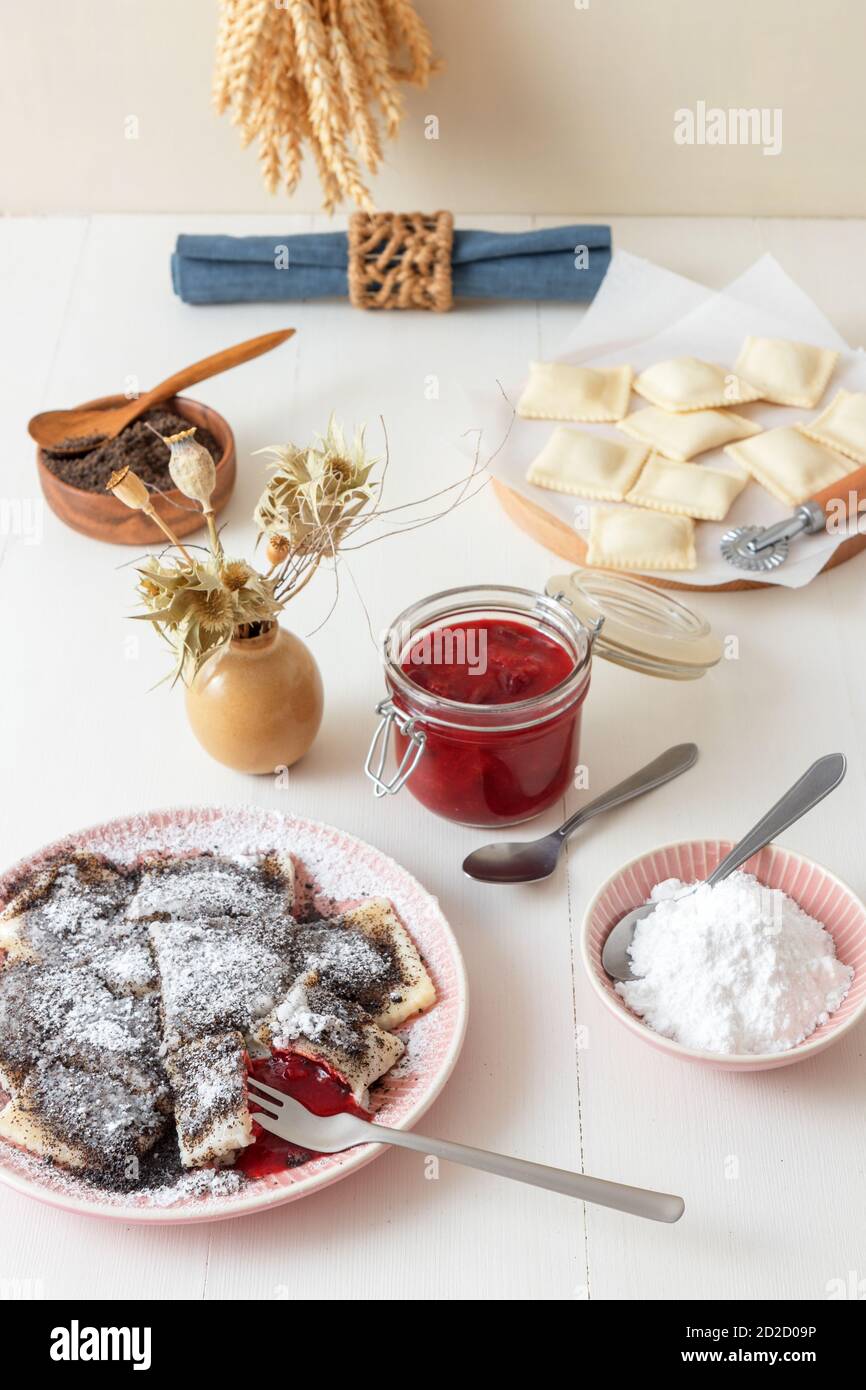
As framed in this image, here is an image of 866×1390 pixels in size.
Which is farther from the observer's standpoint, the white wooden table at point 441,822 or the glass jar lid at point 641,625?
the glass jar lid at point 641,625

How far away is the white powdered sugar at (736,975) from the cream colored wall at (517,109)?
1.37m

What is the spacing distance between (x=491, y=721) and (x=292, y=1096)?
1.16 feet

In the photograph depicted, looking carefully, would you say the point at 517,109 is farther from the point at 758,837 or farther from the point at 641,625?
the point at 758,837

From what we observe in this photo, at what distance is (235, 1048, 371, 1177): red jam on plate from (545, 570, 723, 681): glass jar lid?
1.66 ft

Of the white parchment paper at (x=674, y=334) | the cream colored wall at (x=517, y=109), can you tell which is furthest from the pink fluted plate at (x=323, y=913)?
the cream colored wall at (x=517, y=109)

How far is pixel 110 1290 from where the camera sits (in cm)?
95

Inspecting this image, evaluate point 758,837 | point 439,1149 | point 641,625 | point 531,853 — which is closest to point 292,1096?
point 439,1149

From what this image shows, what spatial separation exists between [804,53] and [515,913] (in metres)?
1.41

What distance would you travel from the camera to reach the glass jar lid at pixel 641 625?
4.31 ft

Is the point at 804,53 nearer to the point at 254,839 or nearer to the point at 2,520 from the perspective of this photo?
the point at 2,520

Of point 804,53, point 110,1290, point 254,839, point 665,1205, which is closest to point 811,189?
point 804,53

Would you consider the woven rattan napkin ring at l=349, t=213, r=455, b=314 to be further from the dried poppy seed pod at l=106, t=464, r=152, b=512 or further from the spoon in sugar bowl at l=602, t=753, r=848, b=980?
the spoon in sugar bowl at l=602, t=753, r=848, b=980

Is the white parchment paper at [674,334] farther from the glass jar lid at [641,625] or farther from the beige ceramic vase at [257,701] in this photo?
the beige ceramic vase at [257,701]

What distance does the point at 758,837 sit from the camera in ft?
3.72
